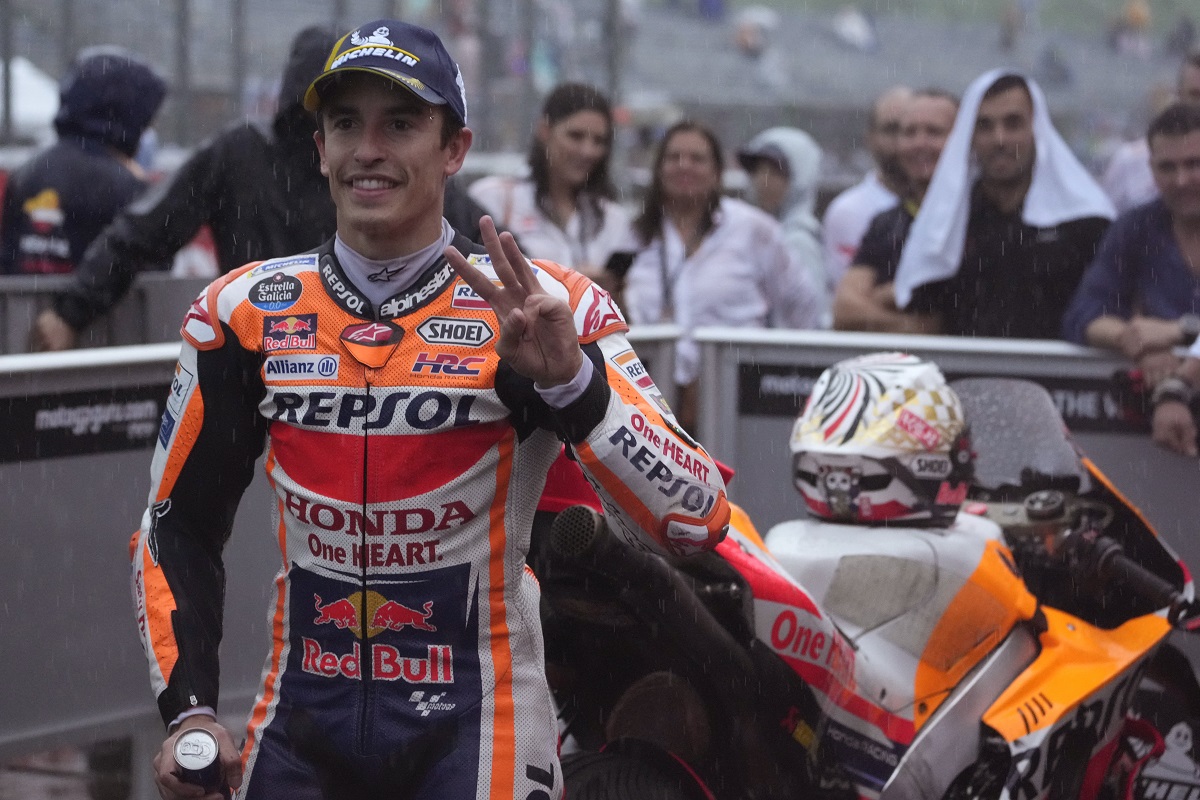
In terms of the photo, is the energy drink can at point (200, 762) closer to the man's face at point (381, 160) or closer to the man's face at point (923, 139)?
the man's face at point (381, 160)

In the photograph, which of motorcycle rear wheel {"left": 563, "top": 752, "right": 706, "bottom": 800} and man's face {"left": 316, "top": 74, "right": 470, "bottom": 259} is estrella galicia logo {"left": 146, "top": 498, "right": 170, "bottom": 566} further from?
motorcycle rear wheel {"left": 563, "top": 752, "right": 706, "bottom": 800}

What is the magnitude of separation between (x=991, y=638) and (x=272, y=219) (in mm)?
2464

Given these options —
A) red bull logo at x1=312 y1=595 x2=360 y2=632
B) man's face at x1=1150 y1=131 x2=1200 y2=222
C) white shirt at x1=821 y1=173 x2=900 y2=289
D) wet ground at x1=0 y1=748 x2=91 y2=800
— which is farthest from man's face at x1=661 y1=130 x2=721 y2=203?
red bull logo at x1=312 y1=595 x2=360 y2=632

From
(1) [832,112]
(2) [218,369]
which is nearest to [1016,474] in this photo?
(2) [218,369]

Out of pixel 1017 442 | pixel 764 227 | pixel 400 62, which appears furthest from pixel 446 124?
pixel 764 227

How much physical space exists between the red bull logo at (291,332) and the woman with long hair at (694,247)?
14.8 ft

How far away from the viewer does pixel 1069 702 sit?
3777 mm

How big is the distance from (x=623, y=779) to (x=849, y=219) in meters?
6.58

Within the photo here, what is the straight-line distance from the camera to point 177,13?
13102 mm

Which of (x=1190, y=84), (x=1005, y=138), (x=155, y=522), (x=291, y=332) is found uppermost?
(x=1190, y=84)

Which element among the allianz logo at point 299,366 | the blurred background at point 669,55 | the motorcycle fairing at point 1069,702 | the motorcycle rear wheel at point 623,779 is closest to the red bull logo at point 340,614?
the allianz logo at point 299,366

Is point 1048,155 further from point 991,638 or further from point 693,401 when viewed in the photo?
point 991,638

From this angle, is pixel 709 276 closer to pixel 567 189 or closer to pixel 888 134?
pixel 567 189

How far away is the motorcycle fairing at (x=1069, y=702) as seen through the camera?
3.68m
